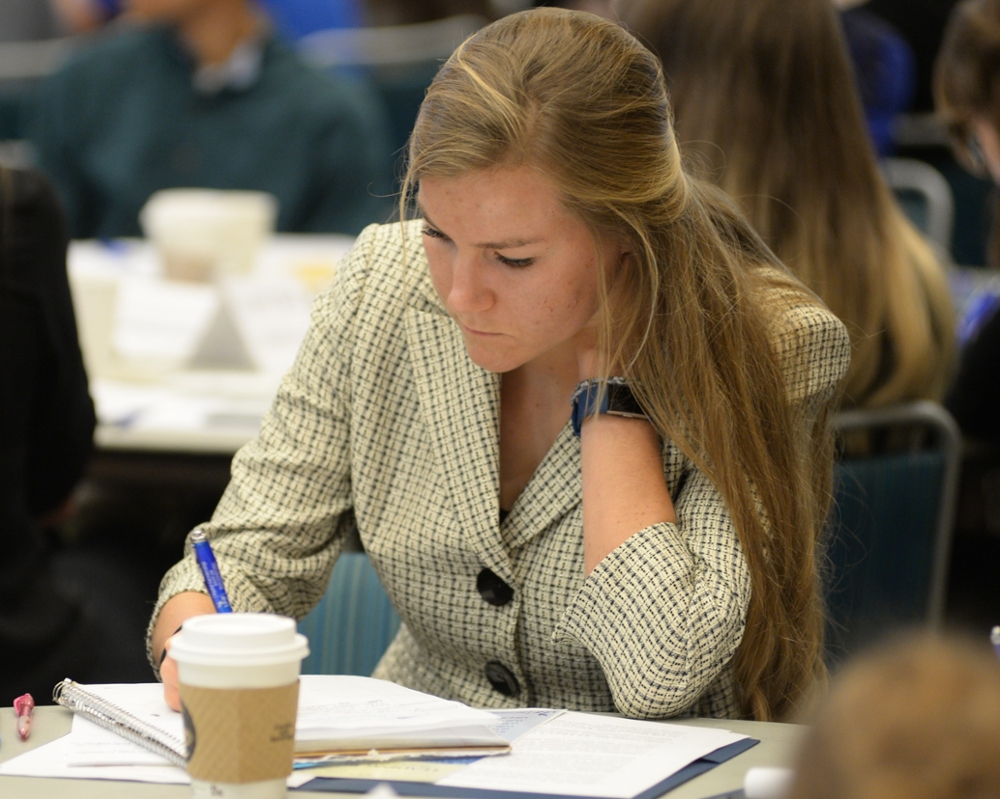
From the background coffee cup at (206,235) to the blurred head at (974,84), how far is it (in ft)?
4.86

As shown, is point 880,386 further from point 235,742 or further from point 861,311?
point 235,742

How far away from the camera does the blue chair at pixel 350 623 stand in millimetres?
1592

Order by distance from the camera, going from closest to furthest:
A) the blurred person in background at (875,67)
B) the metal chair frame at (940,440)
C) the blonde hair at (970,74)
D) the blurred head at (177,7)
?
the metal chair frame at (940,440) < the blonde hair at (970,74) < the blurred person in background at (875,67) < the blurred head at (177,7)

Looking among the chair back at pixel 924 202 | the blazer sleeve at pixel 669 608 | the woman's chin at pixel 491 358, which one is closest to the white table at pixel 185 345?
the woman's chin at pixel 491 358

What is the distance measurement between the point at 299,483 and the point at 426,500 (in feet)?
0.46

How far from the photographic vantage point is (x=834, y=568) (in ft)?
5.96

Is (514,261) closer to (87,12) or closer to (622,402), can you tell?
(622,402)

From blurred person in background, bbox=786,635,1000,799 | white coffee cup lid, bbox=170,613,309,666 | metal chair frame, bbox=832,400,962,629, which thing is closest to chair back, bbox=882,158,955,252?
metal chair frame, bbox=832,400,962,629

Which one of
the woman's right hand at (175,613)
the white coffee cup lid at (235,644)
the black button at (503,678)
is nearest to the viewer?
the white coffee cup lid at (235,644)

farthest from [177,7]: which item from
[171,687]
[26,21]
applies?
[171,687]

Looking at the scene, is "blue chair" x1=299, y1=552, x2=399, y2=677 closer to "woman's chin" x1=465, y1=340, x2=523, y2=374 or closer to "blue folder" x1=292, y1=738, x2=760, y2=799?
"woman's chin" x1=465, y1=340, x2=523, y2=374

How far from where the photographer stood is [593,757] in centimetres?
108

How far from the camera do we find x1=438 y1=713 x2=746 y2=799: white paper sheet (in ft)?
3.33

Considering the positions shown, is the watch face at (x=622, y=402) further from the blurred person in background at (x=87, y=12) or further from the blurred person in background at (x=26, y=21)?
the blurred person in background at (x=26, y=21)
